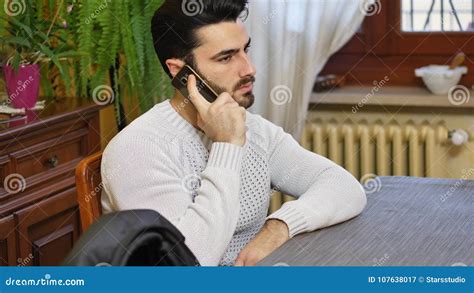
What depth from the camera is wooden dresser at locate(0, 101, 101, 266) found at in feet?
8.16

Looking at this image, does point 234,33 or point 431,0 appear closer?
point 234,33

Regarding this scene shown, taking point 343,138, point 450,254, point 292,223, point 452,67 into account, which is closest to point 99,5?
point 343,138

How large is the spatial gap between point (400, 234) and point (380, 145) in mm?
1629

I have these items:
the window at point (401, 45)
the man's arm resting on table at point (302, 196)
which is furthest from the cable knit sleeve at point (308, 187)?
the window at point (401, 45)

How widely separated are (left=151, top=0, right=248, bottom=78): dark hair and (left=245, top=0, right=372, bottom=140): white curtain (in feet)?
4.12

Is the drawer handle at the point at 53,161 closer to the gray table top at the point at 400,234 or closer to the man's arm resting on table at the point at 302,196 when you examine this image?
the man's arm resting on table at the point at 302,196

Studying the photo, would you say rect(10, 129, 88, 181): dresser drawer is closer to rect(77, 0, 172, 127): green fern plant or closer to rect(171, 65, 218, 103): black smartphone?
rect(77, 0, 172, 127): green fern plant

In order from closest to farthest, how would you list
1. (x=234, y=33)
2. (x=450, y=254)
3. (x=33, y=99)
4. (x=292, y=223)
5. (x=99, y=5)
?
(x=450, y=254)
(x=292, y=223)
(x=234, y=33)
(x=33, y=99)
(x=99, y=5)

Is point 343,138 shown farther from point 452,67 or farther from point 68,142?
point 68,142

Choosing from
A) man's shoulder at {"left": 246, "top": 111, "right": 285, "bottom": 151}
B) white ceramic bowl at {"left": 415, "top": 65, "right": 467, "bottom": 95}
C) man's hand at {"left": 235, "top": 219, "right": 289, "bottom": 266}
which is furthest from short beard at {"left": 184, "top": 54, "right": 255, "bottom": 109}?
white ceramic bowl at {"left": 415, "top": 65, "right": 467, "bottom": 95}

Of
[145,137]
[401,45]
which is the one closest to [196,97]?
[145,137]

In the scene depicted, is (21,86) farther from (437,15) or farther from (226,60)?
(437,15)

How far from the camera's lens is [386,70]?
335 centimetres
